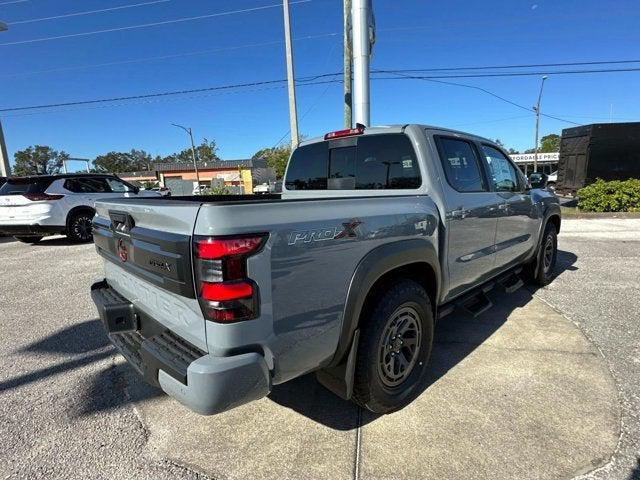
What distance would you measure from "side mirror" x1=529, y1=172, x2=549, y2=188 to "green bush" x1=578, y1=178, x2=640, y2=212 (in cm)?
945

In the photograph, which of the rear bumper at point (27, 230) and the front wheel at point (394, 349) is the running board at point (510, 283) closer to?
the front wheel at point (394, 349)

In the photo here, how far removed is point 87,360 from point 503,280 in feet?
13.8

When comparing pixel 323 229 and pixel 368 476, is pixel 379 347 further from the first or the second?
pixel 323 229

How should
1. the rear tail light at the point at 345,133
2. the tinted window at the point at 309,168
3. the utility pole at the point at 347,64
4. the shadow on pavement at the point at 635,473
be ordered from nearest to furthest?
1. the shadow on pavement at the point at 635,473
2. the rear tail light at the point at 345,133
3. the tinted window at the point at 309,168
4. the utility pole at the point at 347,64

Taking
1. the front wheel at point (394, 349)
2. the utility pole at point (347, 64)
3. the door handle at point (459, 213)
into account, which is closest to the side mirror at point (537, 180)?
the door handle at point (459, 213)

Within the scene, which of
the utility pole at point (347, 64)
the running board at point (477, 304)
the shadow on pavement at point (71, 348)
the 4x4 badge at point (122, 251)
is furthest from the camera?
the utility pole at point (347, 64)

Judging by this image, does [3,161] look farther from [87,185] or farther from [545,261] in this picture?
[545,261]

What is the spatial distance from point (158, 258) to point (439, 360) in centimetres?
253

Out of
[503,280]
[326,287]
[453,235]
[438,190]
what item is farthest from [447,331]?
[326,287]

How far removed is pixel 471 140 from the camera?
359 centimetres

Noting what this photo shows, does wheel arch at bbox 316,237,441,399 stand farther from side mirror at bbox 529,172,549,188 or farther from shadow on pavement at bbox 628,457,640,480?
side mirror at bbox 529,172,549,188

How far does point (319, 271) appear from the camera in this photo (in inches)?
76.7

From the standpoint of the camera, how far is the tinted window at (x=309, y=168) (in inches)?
143

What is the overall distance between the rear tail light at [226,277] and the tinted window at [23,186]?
9.27 meters
